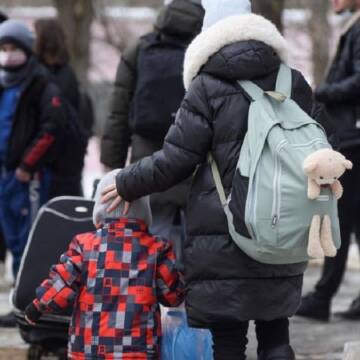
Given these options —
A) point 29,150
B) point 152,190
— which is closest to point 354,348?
point 152,190

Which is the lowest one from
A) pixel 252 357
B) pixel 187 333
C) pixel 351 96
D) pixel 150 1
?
pixel 150 1

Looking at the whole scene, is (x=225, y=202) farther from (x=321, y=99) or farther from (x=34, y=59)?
(x=34, y=59)

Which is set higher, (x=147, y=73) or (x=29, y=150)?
(x=147, y=73)

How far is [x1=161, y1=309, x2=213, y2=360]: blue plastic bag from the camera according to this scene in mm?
5516

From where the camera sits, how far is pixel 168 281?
5430 mm

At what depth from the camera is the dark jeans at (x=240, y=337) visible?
522 cm

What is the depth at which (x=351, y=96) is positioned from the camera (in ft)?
24.2

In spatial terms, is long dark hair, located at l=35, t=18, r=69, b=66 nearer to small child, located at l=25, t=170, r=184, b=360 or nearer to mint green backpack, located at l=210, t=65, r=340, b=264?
small child, located at l=25, t=170, r=184, b=360

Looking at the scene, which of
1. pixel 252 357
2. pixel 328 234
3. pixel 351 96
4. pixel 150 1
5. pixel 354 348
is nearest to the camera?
pixel 328 234

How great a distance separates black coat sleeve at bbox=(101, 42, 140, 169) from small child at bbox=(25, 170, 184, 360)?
5.16 ft

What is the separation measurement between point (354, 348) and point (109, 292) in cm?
99

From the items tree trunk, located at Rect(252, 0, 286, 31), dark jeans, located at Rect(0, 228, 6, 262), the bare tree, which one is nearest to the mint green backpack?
dark jeans, located at Rect(0, 228, 6, 262)

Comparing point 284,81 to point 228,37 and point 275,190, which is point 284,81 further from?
point 275,190

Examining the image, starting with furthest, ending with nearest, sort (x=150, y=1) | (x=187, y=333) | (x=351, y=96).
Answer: (x=150, y=1) < (x=351, y=96) < (x=187, y=333)
